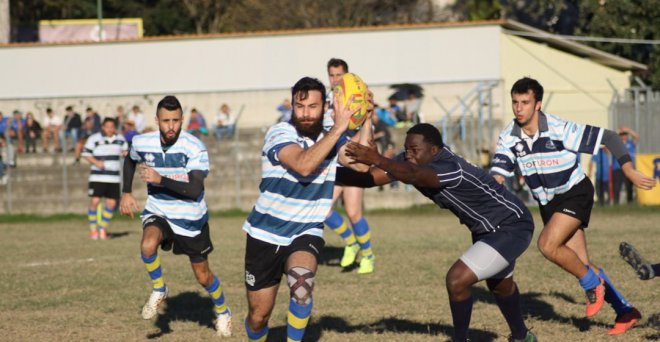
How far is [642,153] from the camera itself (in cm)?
2492

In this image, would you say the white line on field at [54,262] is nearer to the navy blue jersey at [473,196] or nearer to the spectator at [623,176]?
the navy blue jersey at [473,196]

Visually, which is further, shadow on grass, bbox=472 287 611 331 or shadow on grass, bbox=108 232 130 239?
shadow on grass, bbox=108 232 130 239

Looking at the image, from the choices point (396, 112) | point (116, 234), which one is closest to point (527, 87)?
point (116, 234)

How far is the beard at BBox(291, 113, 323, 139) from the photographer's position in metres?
6.84

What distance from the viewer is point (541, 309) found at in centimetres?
980

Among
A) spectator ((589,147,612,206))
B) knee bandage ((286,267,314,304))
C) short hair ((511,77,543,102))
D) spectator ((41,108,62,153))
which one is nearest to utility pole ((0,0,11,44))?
spectator ((41,108,62,153))

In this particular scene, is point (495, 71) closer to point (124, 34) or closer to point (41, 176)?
point (41, 176)

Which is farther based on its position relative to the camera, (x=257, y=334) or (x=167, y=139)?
(x=167, y=139)

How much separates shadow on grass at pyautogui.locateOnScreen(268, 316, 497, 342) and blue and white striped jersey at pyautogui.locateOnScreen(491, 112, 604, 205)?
1.39 metres

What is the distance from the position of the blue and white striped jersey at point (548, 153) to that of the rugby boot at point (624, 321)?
1.18m

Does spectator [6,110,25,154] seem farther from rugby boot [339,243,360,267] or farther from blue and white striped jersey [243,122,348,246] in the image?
blue and white striped jersey [243,122,348,246]

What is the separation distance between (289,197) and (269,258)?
450 mm

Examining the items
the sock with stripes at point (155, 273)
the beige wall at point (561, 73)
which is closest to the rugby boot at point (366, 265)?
the sock with stripes at point (155, 273)

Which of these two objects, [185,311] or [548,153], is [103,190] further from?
[548,153]
